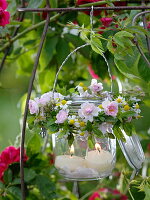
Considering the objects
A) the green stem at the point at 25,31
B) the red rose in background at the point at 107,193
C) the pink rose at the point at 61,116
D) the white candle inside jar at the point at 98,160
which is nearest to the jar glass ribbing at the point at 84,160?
the white candle inside jar at the point at 98,160

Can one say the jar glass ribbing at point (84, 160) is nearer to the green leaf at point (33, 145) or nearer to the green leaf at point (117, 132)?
the green leaf at point (117, 132)

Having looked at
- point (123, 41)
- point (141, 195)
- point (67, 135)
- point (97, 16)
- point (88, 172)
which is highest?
point (97, 16)

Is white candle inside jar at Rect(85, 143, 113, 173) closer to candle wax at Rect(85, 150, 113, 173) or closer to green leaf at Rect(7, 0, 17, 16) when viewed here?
candle wax at Rect(85, 150, 113, 173)

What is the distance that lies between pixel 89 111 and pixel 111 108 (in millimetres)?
52

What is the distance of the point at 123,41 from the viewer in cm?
110

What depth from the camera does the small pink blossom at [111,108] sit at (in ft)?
3.64

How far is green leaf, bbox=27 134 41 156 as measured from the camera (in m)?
1.61

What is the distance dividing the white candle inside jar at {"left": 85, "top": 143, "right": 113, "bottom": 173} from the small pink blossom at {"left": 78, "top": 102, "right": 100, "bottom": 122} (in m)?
0.16

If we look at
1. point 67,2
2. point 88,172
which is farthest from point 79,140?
point 67,2

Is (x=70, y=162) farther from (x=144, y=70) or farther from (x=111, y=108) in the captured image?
(x=144, y=70)

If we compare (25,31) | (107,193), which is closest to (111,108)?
(25,31)

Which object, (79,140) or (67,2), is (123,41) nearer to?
(79,140)

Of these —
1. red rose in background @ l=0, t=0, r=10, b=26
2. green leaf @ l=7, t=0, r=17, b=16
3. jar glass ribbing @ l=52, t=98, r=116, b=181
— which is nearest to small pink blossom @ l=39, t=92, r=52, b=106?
jar glass ribbing @ l=52, t=98, r=116, b=181

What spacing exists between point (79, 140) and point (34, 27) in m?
0.56
